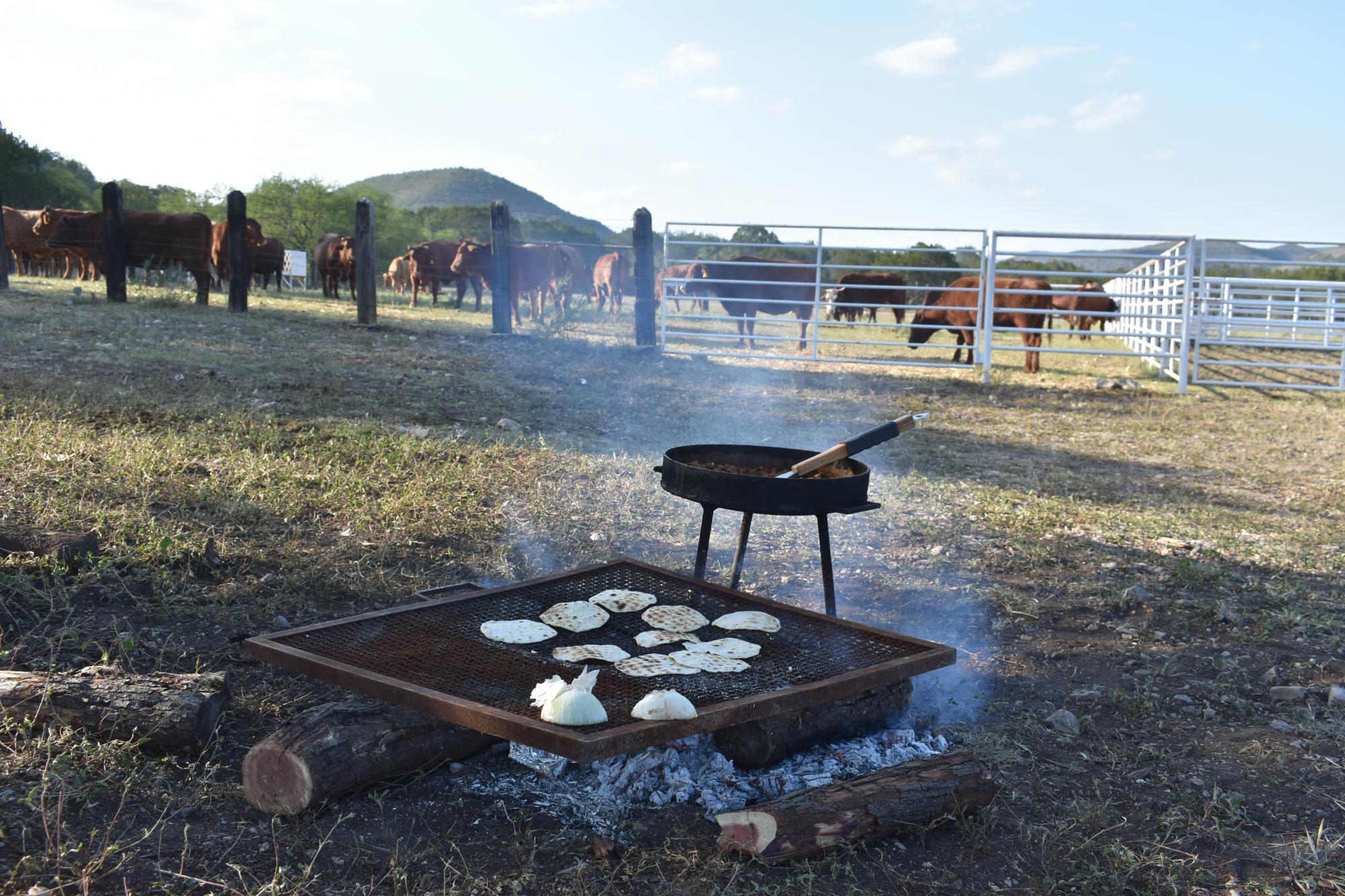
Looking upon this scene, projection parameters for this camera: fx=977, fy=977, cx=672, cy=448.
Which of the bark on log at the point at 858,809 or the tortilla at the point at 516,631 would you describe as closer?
the bark on log at the point at 858,809

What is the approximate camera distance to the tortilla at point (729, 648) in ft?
9.44

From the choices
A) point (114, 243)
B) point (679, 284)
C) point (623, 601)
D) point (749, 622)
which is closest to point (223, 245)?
point (114, 243)

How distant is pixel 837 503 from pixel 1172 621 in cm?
175

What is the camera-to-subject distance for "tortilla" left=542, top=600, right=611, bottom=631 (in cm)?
307

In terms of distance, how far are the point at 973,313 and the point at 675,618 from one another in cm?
1201

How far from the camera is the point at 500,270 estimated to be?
44.7 ft

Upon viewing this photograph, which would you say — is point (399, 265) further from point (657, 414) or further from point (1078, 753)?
point (1078, 753)

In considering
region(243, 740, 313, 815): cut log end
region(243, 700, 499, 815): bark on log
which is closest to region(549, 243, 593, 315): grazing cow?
region(243, 700, 499, 815): bark on log

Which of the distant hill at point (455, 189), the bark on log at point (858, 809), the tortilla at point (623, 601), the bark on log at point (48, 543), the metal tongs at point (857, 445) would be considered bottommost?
the bark on log at point (858, 809)

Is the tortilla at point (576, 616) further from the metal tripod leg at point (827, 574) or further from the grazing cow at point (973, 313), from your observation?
the grazing cow at point (973, 313)

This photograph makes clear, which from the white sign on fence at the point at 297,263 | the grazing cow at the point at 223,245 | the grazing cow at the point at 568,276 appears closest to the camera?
the grazing cow at the point at 568,276

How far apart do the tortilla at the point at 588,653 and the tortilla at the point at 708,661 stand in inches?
6.3

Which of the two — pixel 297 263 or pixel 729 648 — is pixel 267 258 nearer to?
pixel 297 263

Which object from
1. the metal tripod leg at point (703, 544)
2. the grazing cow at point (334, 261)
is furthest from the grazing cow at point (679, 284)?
→ the metal tripod leg at point (703, 544)
